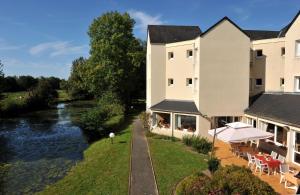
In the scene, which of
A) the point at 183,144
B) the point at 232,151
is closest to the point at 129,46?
the point at 183,144

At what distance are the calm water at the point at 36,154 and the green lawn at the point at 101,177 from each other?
1.89 meters

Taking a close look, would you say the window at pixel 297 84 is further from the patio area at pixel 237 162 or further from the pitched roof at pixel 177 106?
the pitched roof at pixel 177 106

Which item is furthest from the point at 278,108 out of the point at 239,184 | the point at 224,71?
the point at 239,184

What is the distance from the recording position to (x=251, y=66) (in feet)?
90.4

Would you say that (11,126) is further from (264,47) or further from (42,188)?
(264,47)

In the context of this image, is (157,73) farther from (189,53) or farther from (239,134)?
(239,134)

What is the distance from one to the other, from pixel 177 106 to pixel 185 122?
6.29ft

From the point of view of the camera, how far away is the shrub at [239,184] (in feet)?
35.7

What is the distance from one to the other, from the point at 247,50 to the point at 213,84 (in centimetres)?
436

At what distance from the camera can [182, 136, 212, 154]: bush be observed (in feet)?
70.5

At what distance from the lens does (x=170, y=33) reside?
3284 centimetres

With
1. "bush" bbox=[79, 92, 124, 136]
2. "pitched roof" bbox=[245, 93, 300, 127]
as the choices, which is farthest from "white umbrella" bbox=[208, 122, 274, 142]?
"bush" bbox=[79, 92, 124, 136]

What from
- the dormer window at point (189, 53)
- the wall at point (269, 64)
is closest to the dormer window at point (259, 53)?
the wall at point (269, 64)

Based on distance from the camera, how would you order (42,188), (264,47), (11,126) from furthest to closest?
(11,126) < (264,47) < (42,188)
